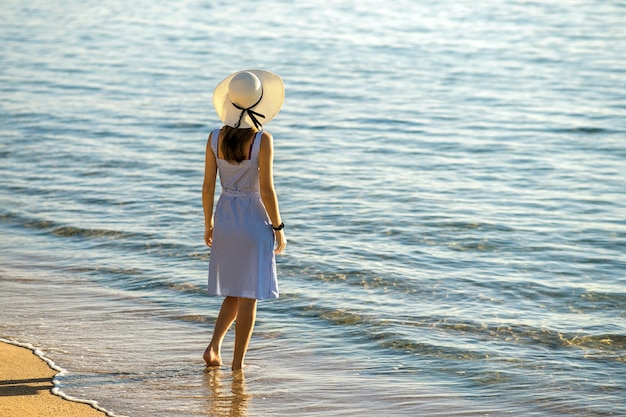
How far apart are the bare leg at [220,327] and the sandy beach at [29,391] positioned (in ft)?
2.90

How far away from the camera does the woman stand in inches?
221

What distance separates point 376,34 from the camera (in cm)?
2416

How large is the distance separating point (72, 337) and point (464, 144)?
7.82m

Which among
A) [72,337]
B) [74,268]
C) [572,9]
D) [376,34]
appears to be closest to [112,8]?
[376,34]

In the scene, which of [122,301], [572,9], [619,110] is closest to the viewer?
[122,301]

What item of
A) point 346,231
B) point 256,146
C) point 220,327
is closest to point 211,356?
point 220,327

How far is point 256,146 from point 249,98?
27 cm

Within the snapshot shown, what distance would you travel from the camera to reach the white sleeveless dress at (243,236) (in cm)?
572

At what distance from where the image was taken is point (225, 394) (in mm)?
5820

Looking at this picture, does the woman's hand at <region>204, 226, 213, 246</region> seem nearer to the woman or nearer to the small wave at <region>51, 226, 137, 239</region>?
the woman

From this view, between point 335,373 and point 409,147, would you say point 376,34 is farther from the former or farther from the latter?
point 335,373

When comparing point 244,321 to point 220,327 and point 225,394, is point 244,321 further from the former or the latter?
point 225,394

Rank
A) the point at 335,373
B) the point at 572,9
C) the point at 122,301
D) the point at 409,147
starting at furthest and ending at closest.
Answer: the point at 572,9 < the point at 409,147 < the point at 122,301 < the point at 335,373

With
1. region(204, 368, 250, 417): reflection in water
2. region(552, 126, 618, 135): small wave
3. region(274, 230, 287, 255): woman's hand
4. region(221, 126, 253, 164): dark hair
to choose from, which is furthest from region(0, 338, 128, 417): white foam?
region(552, 126, 618, 135): small wave
